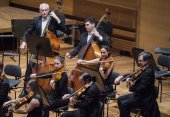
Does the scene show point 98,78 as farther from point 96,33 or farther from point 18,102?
point 96,33

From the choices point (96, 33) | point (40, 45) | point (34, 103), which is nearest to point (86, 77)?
point (34, 103)

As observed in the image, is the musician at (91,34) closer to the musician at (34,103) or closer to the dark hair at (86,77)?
the dark hair at (86,77)

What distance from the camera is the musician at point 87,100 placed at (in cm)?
739

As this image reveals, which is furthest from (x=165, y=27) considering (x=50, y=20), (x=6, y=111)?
(x=6, y=111)

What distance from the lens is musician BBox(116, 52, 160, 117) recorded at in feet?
25.1

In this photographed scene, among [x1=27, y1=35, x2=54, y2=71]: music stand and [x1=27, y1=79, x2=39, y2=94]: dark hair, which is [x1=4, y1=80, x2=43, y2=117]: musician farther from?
[x1=27, y1=35, x2=54, y2=71]: music stand

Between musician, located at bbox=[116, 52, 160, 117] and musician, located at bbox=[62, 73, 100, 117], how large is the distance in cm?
57

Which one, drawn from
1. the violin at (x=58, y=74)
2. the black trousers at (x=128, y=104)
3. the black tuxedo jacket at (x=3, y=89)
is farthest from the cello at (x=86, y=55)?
the black tuxedo jacket at (x=3, y=89)

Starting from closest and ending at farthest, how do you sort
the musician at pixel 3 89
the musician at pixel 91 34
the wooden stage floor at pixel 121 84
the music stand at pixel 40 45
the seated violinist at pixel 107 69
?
the musician at pixel 3 89, the music stand at pixel 40 45, the seated violinist at pixel 107 69, the musician at pixel 91 34, the wooden stage floor at pixel 121 84

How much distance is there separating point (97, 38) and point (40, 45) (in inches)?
42.0

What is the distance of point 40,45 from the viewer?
26.7 feet

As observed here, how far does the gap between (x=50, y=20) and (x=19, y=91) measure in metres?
1.57

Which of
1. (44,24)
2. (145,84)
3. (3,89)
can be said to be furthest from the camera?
(44,24)

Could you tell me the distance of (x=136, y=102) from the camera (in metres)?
7.80
